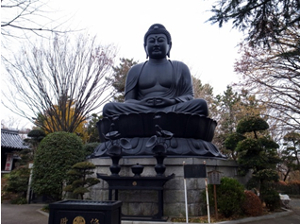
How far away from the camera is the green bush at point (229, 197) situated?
5121 mm

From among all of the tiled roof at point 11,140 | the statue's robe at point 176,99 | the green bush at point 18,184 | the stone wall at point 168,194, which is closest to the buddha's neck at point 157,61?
the statue's robe at point 176,99

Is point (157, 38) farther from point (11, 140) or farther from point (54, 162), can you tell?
point (11, 140)

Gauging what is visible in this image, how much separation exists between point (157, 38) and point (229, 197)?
5.83m

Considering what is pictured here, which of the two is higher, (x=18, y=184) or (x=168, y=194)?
(x=18, y=184)

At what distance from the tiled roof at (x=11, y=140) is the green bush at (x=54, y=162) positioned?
1260cm

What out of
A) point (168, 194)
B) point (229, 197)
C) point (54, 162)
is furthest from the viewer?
point (54, 162)

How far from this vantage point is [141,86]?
853 centimetres

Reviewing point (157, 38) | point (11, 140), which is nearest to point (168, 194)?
point (157, 38)

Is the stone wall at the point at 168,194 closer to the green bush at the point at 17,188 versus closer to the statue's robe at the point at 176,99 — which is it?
the statue's robe at the point at 176,99

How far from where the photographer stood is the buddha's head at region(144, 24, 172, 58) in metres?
8.74

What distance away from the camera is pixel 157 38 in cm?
877

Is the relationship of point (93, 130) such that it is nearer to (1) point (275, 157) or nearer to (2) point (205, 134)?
(2) point (205, 134)

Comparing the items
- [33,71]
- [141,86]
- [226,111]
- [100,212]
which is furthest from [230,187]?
[226,111]

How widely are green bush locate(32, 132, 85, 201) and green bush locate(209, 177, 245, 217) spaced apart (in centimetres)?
408
